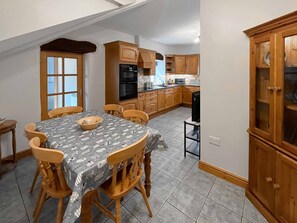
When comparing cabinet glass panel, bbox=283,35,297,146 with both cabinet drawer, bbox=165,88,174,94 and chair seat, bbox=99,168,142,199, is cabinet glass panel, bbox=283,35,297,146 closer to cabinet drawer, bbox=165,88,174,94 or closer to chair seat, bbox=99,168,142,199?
chair seat, bbox=99,168,142,199

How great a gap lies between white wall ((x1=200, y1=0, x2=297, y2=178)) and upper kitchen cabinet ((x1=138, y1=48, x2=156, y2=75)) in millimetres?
3009

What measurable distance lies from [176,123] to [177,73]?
3.02 meters

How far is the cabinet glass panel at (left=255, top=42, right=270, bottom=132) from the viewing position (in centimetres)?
165

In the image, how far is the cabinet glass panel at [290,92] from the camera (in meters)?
1.39

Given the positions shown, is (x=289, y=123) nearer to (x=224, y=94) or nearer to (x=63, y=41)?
(x=224, y=94)

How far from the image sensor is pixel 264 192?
1687 mm

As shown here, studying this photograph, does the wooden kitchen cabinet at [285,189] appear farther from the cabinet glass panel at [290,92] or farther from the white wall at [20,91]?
the white wall at [20,91]

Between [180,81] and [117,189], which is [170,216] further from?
[180,81]

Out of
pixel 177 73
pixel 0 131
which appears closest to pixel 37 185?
pixel 0 131

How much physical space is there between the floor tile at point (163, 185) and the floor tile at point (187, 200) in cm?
7

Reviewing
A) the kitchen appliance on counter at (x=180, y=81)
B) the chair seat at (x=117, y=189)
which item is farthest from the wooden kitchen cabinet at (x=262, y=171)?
the kitchen appliance on counter at (x=180, y=81)

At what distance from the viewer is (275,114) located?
1482mm

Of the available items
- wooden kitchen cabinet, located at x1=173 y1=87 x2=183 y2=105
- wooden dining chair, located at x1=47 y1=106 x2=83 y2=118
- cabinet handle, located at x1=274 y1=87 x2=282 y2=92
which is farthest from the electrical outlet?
wooden kitchen cabinet, located at x1=173 y1=87 x2=183 y2=105

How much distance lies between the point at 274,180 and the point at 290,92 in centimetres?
78
